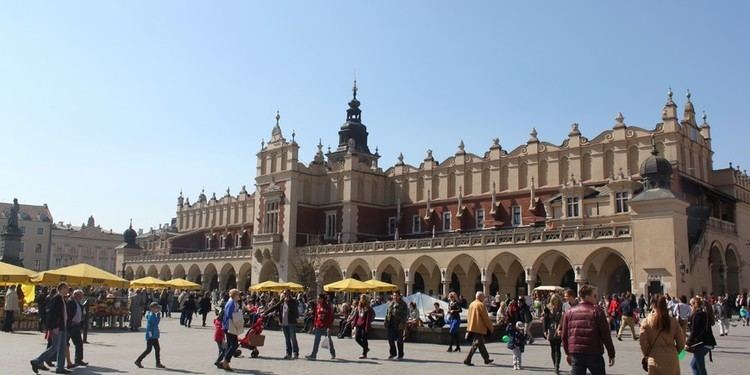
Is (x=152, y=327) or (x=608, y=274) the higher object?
(x=608, y=274)

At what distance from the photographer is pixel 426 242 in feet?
158

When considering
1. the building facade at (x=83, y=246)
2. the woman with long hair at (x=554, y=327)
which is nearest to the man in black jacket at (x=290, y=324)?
the woman with long hair at (x=554, y=327)

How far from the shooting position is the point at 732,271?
44188 millimetres

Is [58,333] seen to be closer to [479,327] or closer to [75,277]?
[479,327]

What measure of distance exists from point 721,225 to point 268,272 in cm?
3564

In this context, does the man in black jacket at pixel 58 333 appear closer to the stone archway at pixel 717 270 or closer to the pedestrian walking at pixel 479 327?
the pedestrian walking at pixel 479 327

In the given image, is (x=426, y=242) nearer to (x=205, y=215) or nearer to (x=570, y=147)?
(x=570, y=147)

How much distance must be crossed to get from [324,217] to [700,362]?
5040 cm

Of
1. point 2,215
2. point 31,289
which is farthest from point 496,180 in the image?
point 2,215

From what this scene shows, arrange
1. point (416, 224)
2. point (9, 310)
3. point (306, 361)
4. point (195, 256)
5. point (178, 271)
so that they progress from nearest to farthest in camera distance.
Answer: point (306, 361) → point (9, 310) → point (416, 224) → point (195, 256) → point (178, 271)

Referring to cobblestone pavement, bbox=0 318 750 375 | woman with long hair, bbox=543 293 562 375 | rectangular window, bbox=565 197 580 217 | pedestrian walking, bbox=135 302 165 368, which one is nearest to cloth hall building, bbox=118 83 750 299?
rectangular window, bbox=565 197 580 217

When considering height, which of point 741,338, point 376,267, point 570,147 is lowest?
point 741,338

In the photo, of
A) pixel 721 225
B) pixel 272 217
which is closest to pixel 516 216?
pixel 721 225

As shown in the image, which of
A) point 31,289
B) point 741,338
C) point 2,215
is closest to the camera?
point 741,338
